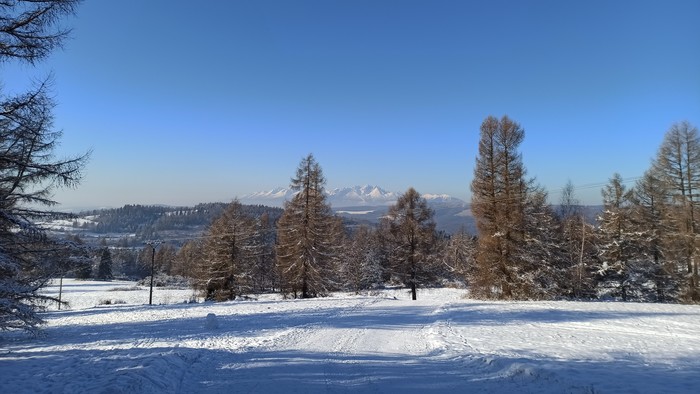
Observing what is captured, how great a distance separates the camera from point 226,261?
1446 inches

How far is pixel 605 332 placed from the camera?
528 inches

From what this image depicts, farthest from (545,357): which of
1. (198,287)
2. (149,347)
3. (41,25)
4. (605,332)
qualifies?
(198,287)

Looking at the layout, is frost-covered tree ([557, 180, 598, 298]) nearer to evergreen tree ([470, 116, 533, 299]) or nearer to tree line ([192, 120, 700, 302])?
tree line ([192, 120, 700, 302])

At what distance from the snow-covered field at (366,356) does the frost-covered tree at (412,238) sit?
18428 millimetres

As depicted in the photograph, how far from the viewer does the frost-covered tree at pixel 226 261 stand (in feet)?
120

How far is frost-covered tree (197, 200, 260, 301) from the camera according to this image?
36.6m

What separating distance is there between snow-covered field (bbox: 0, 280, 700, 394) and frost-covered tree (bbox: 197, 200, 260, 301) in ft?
68.5

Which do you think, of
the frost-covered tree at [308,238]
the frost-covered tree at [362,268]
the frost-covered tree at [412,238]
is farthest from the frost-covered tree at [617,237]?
the frost-covered tree at [362,268]

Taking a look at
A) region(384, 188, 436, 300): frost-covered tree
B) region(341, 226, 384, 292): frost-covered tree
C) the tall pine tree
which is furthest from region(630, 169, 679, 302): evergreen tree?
region(341, 226, 384, 292): frost-covered tree

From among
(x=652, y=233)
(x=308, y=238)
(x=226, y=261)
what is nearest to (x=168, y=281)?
(x=226, y=261)

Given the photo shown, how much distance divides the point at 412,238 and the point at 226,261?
18.1 m

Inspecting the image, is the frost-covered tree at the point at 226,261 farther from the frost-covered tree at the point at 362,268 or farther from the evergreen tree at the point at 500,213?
the evergreen tree at the point at 500,213

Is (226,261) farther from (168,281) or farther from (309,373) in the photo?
(168,281)

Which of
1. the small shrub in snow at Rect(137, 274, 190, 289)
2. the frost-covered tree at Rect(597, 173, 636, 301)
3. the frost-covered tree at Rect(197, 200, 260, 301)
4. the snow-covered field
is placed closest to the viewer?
the snow-covered field
